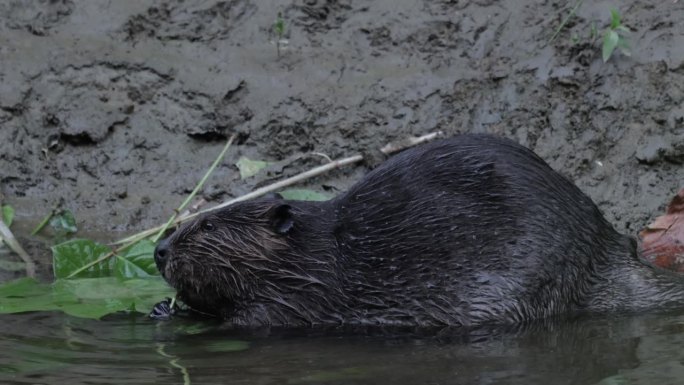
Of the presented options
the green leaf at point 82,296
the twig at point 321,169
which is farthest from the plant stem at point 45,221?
the green leaf at point 82,296

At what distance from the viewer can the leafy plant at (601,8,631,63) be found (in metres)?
6.18

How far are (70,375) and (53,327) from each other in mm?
907

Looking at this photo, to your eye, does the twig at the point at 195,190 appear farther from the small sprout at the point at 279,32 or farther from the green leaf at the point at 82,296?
the small sprout at the point at 279,32

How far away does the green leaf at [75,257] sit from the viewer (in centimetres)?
531

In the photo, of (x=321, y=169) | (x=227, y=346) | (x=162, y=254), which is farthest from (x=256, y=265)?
(x=321, y=169)

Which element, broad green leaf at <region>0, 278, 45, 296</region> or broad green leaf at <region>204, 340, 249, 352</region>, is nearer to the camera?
broad green leaf at <region>204, 340, 249, 352</region>

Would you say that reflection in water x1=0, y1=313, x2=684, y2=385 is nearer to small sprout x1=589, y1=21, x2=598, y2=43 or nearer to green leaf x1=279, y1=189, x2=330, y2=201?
green leaf x1=279, y1=189, x2=330, y2=201

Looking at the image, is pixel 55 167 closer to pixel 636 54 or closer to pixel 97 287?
pixel 97 287

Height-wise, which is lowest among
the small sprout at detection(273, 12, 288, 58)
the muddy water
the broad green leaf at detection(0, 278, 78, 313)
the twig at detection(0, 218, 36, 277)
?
the broad green leaf at detection(0, 278, 78, 313)

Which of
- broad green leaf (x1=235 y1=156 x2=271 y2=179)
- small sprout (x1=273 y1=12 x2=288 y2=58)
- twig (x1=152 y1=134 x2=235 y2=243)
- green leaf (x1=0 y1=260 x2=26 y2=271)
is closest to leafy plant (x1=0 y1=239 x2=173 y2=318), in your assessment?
twig (x1=152 y1=134 x2=235 y2=243)

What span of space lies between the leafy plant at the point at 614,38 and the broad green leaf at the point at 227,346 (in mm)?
2805

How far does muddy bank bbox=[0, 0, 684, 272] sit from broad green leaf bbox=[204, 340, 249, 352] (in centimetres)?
188

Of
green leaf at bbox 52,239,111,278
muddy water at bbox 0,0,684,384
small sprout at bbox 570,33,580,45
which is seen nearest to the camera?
→ green leaf at bbox 52,239,111,278

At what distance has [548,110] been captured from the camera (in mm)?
6293
